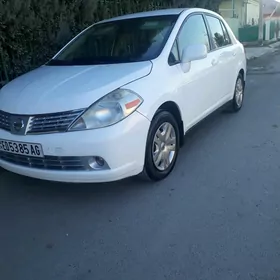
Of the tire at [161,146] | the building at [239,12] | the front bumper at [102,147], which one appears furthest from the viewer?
the building at [239,12]

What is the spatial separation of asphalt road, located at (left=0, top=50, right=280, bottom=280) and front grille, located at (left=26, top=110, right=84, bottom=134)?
0.74 metres

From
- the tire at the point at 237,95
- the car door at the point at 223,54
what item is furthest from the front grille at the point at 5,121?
the tire at the point at 237,95

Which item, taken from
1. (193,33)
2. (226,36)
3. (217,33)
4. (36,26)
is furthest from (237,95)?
(36,26)

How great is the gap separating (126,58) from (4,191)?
187 centimetres

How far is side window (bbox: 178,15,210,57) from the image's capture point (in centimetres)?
408

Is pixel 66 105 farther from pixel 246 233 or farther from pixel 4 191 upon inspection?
pixel 246 233

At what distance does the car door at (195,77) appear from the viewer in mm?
3842

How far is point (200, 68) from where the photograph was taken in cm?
420

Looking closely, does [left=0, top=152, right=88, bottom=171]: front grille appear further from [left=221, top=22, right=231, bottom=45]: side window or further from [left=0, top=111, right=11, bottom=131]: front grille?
[left=221, top=22, right=231, bottom=45]: side window

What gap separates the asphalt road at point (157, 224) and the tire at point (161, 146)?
15 cm

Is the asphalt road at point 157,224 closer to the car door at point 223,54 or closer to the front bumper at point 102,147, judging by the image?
the front bumper at point 102,147

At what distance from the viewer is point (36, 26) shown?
538cm

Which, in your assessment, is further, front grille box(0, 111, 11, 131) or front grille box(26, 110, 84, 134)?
front grille box(0, 111, 11, 131)

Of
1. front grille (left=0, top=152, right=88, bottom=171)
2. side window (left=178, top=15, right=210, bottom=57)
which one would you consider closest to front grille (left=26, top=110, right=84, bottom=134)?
front grille (left=0, top=152, right=88, bottom=171)
